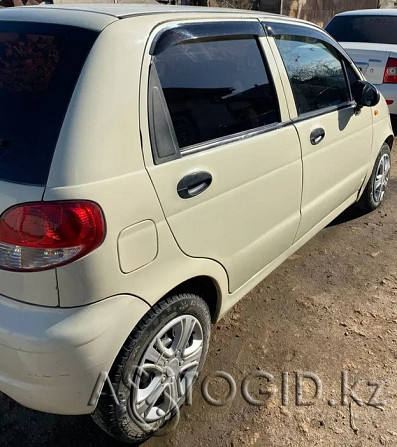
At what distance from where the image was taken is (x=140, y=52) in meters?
1.78

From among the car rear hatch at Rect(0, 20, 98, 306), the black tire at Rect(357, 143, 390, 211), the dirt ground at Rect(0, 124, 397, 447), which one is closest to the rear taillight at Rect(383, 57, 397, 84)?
the black tire at Rect(357, 143, 390, 211)

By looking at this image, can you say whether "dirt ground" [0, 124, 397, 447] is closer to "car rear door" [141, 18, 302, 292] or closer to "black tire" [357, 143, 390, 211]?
"car rear door" [141, 18, 302, 292]

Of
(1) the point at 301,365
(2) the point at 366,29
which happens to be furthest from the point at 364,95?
(2) the point at 366,29

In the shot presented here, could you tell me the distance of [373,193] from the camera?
13.6 feet

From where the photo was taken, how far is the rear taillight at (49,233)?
1.55m

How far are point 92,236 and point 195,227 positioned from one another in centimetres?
53

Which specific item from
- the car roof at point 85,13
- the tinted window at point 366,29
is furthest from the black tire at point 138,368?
the tinted window at point 366,29

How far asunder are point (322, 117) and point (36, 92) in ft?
6.16

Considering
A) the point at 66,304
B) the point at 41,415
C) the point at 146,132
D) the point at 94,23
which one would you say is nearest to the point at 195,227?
the point at 146,132

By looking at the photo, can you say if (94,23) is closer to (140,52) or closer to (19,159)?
(140,52)

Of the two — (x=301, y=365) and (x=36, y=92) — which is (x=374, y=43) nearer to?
(x=301, y=365)

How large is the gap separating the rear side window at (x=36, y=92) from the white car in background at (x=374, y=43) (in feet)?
16.8

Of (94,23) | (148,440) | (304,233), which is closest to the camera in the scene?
(94,23)

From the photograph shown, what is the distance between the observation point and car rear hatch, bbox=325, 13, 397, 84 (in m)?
5.93
